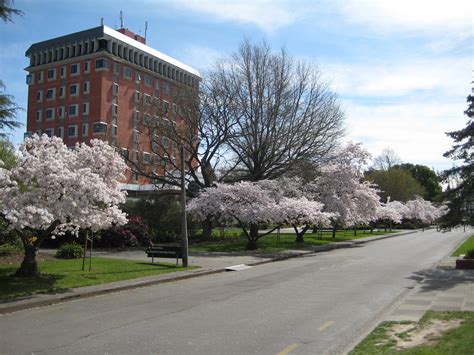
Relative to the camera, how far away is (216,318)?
9914mm

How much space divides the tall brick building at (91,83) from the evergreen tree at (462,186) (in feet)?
195

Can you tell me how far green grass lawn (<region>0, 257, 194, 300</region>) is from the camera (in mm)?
13300

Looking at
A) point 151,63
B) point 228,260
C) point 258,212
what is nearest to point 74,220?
point 228,260

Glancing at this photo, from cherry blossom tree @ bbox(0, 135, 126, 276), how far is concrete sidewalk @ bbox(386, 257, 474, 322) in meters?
8.36

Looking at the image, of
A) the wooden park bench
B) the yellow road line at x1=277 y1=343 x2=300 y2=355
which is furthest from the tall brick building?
the yellow road line at x1=277 y1=343 x2=300 y2=355

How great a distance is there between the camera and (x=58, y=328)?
916 cm

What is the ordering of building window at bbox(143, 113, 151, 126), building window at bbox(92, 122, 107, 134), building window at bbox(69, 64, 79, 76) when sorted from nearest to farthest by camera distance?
building window at bbox(143, 113, 151, 126) < building window at bbox(92, 122, 107, 134) < building window at bbox(69, 64, 79, 76)

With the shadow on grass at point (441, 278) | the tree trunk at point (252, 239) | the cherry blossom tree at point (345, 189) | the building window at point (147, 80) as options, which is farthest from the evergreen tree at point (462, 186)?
the building window at point (147, 80)

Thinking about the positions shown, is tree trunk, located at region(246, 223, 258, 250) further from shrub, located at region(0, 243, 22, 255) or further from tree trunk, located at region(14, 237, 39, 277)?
tree trunk, located at region(14, 237, 39, 277)

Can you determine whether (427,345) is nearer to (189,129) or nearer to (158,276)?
(158,276)

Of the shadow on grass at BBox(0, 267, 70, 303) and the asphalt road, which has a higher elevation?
the shadow on grass at BBox(0, 267, 70, 303)

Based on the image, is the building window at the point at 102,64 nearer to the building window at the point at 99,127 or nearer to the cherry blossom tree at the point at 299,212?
the building window at the point at 99,127

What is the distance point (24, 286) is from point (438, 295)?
10.9 metres

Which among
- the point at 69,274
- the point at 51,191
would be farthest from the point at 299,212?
the point at 51,191
